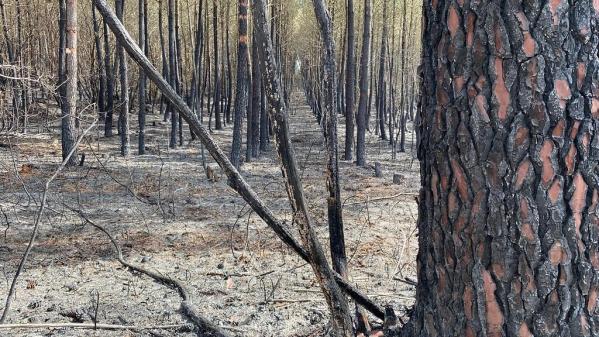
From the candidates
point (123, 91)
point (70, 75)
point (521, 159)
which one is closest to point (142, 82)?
point (123, 91)

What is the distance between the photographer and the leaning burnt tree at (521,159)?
3.65 ft

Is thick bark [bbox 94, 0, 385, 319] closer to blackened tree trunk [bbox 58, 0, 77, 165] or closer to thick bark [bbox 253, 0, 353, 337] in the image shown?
thick bark [bbox 253, 0, 353, 337]

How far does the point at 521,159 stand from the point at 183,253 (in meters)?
3.90

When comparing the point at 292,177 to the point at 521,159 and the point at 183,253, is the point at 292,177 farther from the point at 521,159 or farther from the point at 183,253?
the point at 183,253

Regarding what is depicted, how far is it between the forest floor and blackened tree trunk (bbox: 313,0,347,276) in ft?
2.27

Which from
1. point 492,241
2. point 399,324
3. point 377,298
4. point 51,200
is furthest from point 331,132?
point 51,200

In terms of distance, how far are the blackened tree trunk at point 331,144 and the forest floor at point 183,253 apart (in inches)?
27.3

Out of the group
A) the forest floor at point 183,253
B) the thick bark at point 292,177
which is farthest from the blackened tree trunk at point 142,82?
the thick bark at point 292,177

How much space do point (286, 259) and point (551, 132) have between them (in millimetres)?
3552

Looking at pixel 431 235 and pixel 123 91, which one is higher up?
pixel 123 91

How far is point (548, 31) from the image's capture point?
1109 millimetres

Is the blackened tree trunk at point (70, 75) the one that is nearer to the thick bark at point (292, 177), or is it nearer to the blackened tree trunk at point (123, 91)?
the blackened tree trunk at point (123, 91)

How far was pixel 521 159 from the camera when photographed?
3.74 ft

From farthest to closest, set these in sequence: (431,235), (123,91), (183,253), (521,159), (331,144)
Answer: (123,91) → (183,253) → (331,144) → (431,235) → (521,159)
